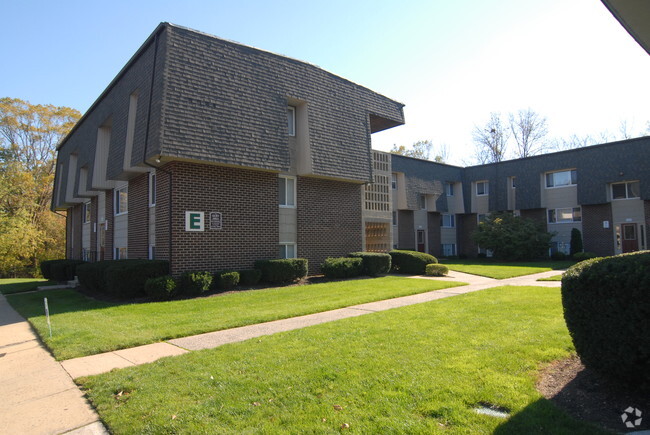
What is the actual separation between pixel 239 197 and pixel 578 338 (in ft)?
39.6

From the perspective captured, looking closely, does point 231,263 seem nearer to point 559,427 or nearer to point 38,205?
point 559,427

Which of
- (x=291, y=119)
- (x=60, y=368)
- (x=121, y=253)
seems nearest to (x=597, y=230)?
(x=291, y=119)

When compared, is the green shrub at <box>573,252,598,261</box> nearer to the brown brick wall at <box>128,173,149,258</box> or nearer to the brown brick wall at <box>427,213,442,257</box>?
the brown brick wall at <box>427,213,442,257</box>

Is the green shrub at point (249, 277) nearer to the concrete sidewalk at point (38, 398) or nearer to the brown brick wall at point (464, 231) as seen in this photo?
the concrete sidewalk at point (38, 398)

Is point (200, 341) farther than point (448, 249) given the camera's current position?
No

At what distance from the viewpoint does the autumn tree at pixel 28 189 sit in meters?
31.8

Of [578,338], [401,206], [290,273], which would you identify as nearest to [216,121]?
[290,273]

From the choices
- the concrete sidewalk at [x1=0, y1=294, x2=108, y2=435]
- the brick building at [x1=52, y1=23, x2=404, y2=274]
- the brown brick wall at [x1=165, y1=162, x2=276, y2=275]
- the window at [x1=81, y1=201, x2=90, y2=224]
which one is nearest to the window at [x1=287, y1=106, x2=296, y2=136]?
the brick building at [x1=52, y1=23, x2=404, y2=274]

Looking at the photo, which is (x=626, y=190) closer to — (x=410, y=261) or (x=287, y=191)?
(x=410, y=261)

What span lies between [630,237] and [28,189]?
4695 cm

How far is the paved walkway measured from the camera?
4297 mm

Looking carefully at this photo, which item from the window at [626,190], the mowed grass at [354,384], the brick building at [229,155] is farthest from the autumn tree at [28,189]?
the window at [626,190]

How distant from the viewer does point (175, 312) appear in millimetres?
10180

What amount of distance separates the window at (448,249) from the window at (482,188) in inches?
Answer: 186
